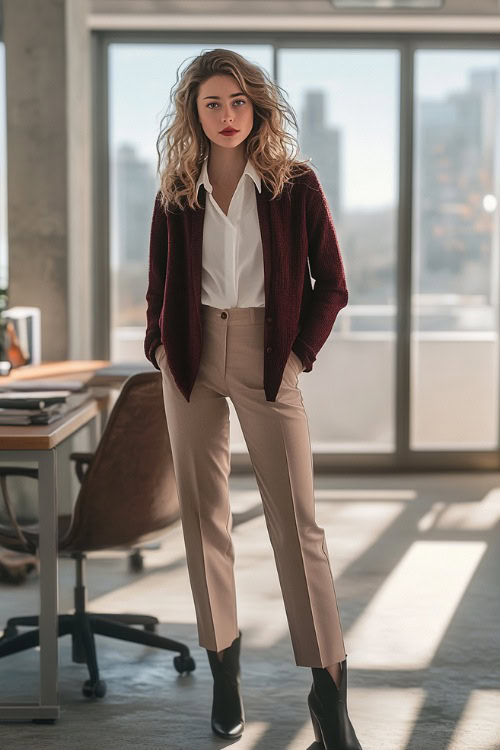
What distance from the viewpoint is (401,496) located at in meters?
5.46

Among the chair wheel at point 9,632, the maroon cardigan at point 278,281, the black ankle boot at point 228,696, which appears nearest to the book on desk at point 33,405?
the maroon cardigan at point 278,281

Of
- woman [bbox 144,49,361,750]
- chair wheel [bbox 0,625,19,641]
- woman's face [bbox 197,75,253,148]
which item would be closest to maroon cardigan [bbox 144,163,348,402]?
woman [bbox 144,49,361,750]

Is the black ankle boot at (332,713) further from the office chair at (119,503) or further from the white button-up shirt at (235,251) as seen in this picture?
the white button-up shirt at (235,251)

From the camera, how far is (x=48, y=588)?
2639 mm

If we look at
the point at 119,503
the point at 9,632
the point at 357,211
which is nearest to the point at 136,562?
the point at 9,632

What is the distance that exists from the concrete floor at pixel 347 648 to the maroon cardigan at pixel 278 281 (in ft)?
2.86

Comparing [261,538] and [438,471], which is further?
[438,471]

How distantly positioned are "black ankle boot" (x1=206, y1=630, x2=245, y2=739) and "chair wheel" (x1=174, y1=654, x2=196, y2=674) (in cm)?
40

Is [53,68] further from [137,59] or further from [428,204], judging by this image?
[428,204]

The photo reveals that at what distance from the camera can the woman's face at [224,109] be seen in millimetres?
2303

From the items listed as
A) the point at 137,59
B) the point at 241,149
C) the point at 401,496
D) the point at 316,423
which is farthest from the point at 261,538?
the point at 137,59

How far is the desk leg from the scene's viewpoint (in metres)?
2.62

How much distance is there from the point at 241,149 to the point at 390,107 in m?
3.83

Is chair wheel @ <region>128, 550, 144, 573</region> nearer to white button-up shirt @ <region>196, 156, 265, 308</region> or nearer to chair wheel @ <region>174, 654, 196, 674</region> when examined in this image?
chair wheel @ <region>174, 654, 196, 674</region>
